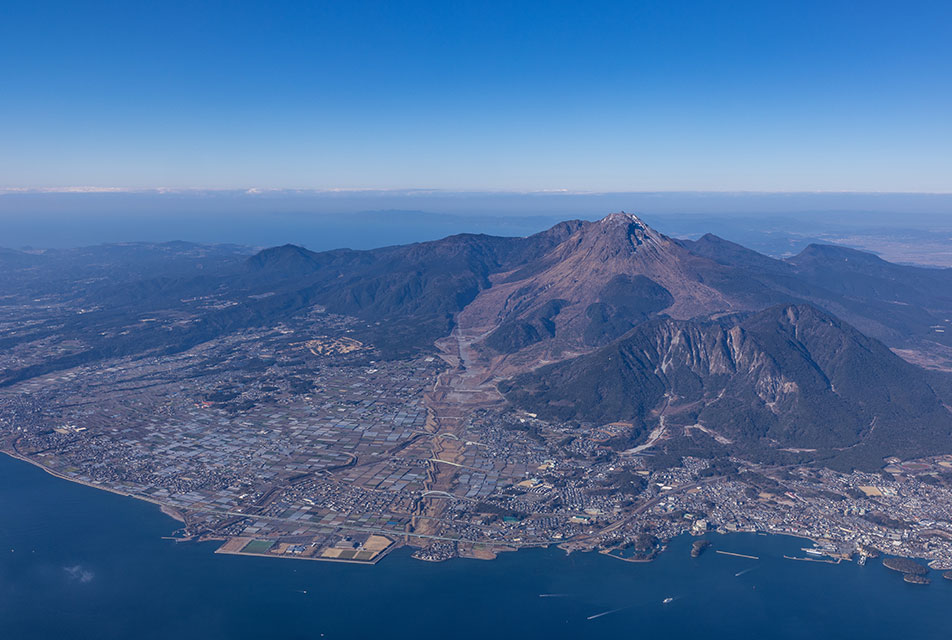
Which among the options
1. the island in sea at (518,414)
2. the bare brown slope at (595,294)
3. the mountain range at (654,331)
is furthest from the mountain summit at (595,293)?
the island in sea at (518,414)

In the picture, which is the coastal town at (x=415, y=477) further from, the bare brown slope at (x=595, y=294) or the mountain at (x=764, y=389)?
the bare brown slope at (x=595, y=294)

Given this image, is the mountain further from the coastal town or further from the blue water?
the blue water

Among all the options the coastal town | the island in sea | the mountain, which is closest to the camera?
the coastal town

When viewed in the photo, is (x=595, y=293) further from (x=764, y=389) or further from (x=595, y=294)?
(x=764, y=389)

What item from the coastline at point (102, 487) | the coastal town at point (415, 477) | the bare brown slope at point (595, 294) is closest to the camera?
the coastal town at point (415, 477)

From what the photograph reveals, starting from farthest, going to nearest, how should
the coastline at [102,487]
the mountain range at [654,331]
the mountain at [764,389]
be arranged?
the mountain range at [654,331], the mountain at [764,389], the coastline at [102,487]

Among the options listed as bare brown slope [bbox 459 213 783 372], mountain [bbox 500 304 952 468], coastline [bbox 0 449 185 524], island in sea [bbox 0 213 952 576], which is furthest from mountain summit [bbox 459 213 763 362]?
coastline [bbox 0 449 185 524]
